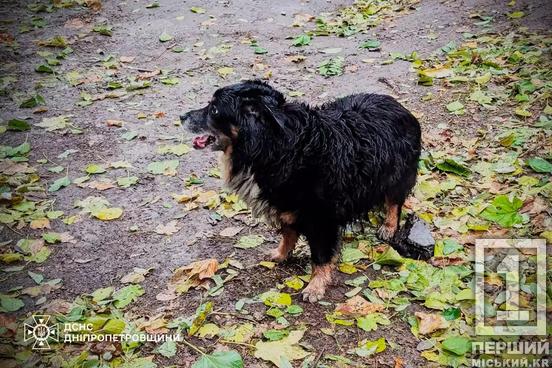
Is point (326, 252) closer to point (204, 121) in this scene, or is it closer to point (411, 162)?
point (411, 162)

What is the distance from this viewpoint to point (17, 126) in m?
6.21

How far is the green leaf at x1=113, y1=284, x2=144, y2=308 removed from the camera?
3.80 m

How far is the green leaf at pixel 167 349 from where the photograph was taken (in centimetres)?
331

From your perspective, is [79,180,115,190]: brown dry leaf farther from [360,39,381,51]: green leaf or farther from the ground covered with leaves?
[360,39,381,51]: green leaf

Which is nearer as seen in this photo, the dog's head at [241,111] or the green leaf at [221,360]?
the green leaf at [221,360]

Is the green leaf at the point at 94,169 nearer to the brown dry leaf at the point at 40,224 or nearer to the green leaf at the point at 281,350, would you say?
the brown dry leaf at the point at 40,224

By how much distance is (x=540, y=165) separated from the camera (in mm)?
4758

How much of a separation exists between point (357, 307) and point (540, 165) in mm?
2585

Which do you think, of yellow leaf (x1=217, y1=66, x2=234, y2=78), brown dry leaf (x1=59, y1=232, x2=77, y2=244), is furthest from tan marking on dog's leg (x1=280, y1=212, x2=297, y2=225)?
yellow leaf (x1=217, y1=66, x2=234, y2=78)

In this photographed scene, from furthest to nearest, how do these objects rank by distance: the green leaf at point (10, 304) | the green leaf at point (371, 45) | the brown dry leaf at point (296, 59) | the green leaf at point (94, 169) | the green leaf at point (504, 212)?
the green leaf at point (371, 45), the brown dry leaf at point (296, 59), the green leaf at point (94, 169), the green leaf at point (504, 212), the green leaf at point (10, 304)

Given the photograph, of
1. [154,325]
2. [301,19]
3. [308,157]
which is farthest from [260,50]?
[154,325]

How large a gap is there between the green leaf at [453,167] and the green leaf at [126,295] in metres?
3.42

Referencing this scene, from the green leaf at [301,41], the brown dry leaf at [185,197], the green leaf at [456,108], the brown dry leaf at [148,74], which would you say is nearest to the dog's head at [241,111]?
the brown dry leaf at [185,197]

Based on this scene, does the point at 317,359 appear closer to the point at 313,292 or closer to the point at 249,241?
the point at 313,292
